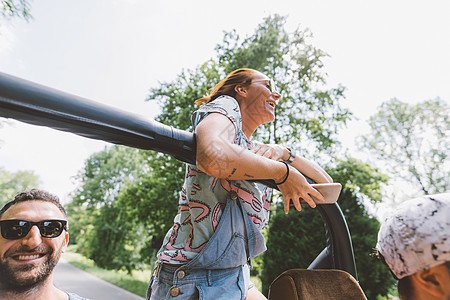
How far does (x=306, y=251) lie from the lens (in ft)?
21.9

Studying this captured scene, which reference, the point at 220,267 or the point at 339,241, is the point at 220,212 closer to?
the point at 220,267

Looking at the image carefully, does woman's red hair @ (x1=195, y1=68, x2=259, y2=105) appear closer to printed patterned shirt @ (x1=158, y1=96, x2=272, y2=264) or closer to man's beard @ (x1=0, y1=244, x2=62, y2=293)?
printed patterned shirt @ (x1=158, y1=96, x2=272, y2=264)

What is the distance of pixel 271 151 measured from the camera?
1.42m

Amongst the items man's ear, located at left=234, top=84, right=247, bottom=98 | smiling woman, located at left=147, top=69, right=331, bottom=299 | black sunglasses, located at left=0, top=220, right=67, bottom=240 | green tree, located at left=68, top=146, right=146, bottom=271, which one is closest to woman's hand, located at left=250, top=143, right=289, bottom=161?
smiling woman, located at left=147, top=69, right=331, bottom=299

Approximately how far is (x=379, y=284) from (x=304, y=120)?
6368 millimetres

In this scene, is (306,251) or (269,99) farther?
(306,251)

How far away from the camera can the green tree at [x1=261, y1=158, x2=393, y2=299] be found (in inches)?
237

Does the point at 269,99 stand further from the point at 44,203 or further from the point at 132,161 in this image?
the point at 132,161

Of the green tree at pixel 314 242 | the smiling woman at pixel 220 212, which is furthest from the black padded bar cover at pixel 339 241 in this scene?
the green tree at pixel 314 242

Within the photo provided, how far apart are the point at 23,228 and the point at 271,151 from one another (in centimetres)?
140

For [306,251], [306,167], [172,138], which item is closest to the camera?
[172,138]

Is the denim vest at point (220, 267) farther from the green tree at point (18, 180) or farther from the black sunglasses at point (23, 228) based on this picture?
the green tree at point (18, 180)

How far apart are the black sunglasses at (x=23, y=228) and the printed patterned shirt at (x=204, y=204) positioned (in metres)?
0.88

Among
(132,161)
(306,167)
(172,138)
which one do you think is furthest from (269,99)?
(132,161)
